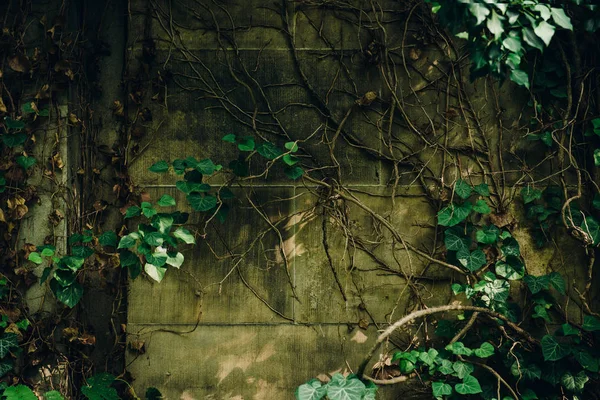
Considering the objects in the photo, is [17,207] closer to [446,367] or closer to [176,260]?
[176,260]

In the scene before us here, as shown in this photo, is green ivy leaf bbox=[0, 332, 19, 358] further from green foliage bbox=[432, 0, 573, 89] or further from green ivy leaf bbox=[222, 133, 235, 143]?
green foliage bbox=[432, 0, 573, 89]

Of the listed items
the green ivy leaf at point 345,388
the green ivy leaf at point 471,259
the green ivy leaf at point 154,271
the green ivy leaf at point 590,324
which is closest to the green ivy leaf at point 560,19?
the green ivy leaf at point 471,259

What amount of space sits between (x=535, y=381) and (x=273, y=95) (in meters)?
2.57

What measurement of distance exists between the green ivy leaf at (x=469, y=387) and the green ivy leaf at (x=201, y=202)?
6.24ft

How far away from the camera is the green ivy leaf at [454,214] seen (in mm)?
4090

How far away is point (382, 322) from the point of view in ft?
13.9

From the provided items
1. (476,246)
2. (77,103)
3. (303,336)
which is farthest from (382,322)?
(77,103)

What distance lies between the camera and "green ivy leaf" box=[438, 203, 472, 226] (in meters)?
4.09

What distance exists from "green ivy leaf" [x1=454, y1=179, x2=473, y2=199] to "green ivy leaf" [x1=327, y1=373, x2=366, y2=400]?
54.9 inches

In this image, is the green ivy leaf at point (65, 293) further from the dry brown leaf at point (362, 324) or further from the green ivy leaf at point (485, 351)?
the green ivy leaf at point (485, 351)

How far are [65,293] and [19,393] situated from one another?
651mm

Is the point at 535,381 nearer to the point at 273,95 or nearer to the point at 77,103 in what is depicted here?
the point at 273,95

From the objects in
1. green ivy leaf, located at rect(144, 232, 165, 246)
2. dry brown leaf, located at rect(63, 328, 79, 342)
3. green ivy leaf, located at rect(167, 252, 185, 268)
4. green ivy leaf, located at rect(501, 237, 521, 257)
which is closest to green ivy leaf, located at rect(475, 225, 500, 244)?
green ivy leaf, located at rect(501, 237, 521, 257)

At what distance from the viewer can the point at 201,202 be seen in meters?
4.02
